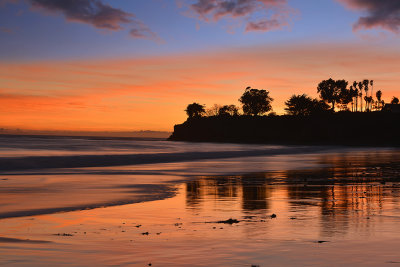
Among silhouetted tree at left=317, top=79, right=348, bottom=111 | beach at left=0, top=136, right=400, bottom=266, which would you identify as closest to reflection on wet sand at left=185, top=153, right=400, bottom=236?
beach at left=0, top=136, right=400, bottom=266

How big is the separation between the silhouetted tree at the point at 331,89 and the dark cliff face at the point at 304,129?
12723 mm

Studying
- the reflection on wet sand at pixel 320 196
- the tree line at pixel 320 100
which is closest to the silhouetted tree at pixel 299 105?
the tree line at pixel 320 100

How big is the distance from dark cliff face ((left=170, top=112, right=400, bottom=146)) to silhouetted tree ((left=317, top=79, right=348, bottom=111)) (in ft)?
41.7

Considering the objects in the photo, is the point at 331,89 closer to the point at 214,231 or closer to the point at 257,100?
the point at 257,100

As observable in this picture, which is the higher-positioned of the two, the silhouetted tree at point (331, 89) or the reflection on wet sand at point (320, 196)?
the silhouetted tree at point (331, 89)

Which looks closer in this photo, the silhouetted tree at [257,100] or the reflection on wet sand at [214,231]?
the reflection on wet sand at [214,231]

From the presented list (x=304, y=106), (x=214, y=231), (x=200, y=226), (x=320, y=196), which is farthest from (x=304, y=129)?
(x=214, y=231)

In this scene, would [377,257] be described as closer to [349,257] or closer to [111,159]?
[349,257]

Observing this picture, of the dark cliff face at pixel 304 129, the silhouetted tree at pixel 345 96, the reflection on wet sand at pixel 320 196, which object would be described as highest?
the silhouetted tree at pixel 345 96

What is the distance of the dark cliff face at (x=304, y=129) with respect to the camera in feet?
496

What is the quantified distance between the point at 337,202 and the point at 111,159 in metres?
32.7

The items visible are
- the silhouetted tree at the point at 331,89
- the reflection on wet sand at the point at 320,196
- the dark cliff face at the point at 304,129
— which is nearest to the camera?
the reflection on wet sand at the point at 320,196

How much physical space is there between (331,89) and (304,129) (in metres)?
22.5

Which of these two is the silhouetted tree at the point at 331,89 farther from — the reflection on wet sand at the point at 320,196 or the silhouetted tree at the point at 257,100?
the reflection on wet sand at the point at 320,196
